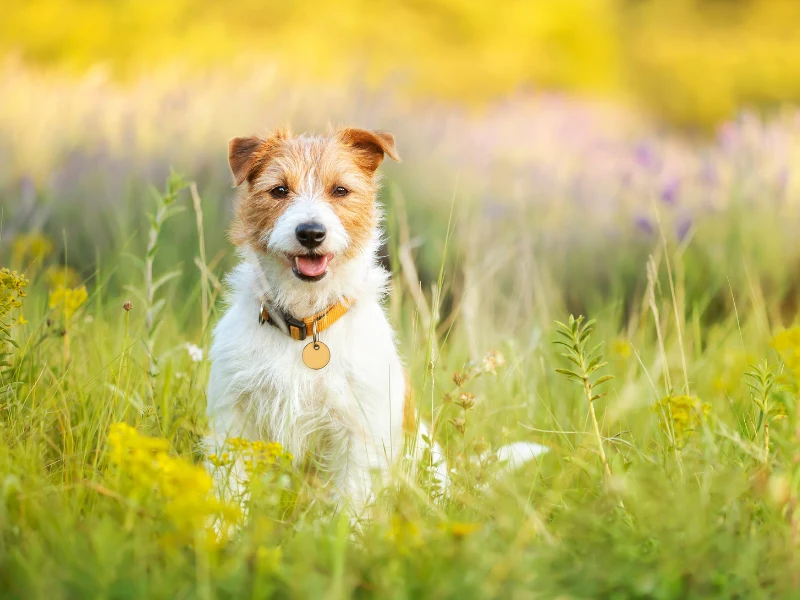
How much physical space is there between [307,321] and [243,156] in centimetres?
85

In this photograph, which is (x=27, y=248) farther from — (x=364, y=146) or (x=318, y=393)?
(x=318, y=393)

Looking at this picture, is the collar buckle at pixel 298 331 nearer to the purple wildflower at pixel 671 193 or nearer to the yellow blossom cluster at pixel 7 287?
the yellow blossom cluster at pixel 7 287

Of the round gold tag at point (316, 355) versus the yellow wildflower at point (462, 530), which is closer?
the yellow wildflower at point (462, 530)

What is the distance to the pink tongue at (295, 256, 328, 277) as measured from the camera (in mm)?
3154

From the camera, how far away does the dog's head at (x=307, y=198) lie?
124 inches

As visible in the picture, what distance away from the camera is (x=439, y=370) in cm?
387

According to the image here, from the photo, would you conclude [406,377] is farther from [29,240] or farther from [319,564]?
[29,240]

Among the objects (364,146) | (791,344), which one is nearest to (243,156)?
(364,146)

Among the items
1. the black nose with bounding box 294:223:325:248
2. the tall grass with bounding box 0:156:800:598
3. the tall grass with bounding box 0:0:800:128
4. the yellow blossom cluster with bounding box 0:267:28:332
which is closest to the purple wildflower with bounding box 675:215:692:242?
the tall grass with bounding box 0:156:800:598

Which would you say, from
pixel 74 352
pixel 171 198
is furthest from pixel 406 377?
pixel 74 352

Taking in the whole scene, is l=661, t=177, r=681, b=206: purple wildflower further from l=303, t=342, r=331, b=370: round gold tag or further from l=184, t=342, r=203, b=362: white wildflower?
l=184, t=342, r=203, b=362: white wildflower

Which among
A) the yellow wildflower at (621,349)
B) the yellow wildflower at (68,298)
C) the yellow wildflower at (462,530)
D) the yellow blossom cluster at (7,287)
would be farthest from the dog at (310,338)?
the yellow wildflower at (621,349)

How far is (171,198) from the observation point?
3.22 meters

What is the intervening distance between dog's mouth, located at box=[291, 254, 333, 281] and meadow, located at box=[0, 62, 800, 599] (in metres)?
0.48
